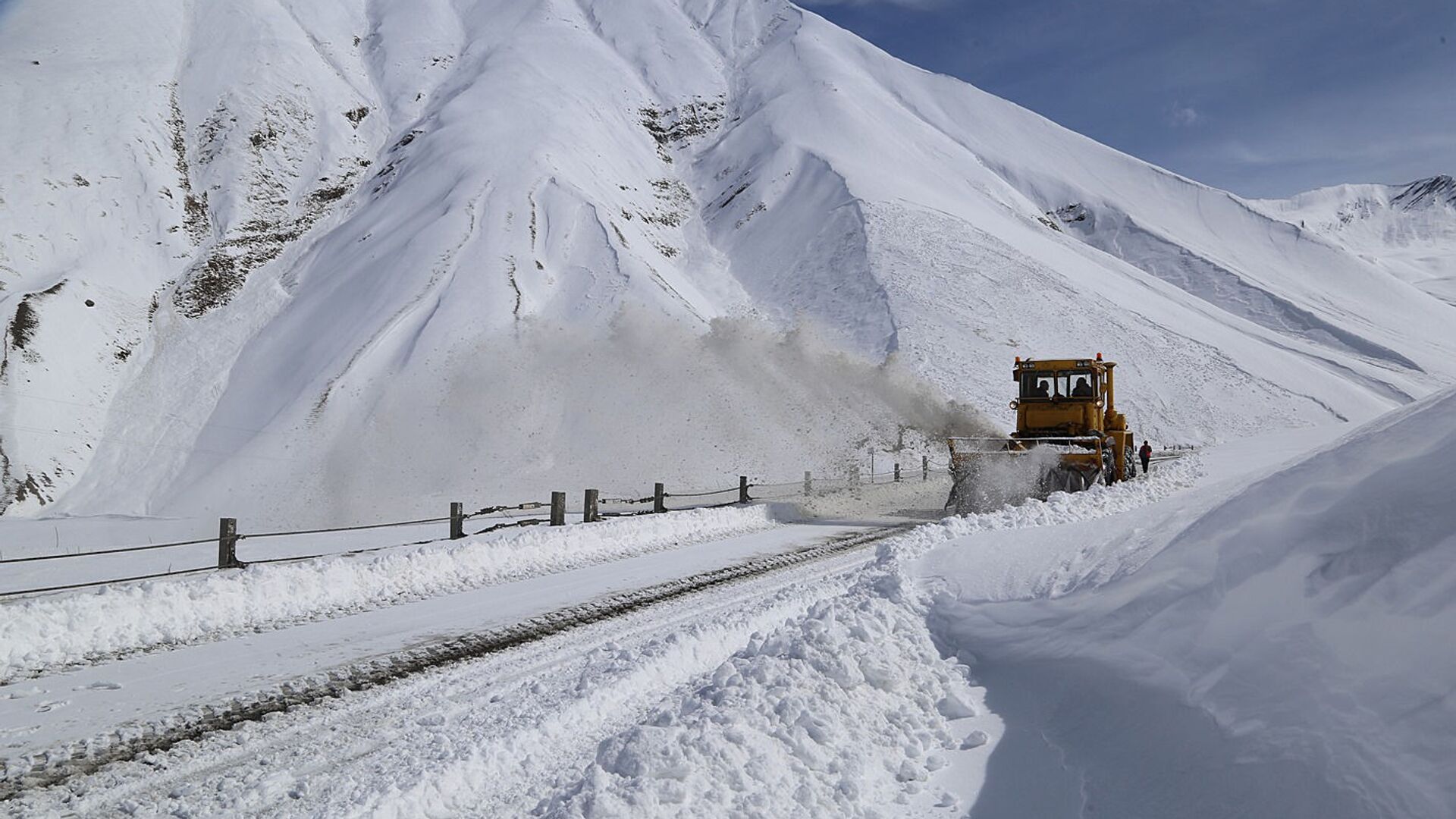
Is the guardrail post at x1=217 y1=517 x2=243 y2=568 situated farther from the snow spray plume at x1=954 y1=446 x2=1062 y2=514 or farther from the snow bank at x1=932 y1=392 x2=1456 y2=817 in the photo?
the snow spray plume at x1=954 y1=446 x2=1062 y2=514

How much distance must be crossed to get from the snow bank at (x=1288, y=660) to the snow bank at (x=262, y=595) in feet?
25.0

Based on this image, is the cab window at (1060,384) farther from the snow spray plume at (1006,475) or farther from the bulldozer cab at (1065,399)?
the snow spray plume at (1006,475)

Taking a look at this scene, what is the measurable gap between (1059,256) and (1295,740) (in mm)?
65719

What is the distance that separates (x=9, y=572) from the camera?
1418 cm

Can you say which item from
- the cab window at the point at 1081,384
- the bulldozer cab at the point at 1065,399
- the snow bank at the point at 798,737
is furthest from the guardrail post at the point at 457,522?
the cab window at the point at 1081,384

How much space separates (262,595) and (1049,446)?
14.7 metres

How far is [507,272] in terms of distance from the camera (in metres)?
45.8

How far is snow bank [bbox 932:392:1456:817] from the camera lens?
9.68ft

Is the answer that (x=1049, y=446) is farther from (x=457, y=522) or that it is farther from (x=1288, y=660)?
(x=1288, y=660)

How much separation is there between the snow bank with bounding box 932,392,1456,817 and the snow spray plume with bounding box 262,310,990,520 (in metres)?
21.8

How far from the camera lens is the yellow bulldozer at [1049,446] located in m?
17.7

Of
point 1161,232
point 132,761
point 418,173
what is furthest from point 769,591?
point 1161,232

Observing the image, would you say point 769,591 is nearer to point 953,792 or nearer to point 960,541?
point 960,541

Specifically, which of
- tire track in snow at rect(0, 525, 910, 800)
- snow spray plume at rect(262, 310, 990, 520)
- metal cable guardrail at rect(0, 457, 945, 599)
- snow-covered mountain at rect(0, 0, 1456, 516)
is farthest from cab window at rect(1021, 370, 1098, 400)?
tire track in snow at rect(0, 525, 910, 800)
